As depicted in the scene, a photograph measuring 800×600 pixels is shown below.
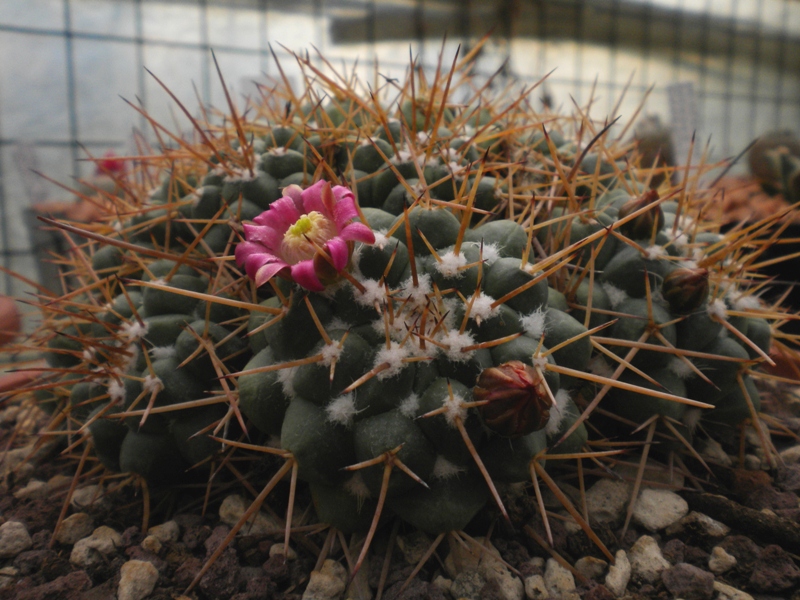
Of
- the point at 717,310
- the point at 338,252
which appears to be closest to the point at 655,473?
the point at 717,310

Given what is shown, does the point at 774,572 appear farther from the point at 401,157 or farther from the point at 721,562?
the point at 401,157

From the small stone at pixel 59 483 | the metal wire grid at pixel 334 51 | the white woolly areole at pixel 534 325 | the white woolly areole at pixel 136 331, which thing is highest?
the metal wire grid at pixel 334 51

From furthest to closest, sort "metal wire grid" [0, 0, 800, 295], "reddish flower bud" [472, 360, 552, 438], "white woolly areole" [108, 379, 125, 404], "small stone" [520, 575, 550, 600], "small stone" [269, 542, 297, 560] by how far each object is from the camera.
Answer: "metal wire grid" [0, 0, 800, 295] → "white woolly areole" [108, 379, 125, 404] → "small stone" [269, 542, 297, 560] → "small stone" [520, 575, 550, 600] → "reddish flower bud" [472, 360, 552, 438]

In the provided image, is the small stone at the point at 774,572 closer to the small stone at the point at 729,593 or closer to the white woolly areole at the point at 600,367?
the small stone at the point at 729,593

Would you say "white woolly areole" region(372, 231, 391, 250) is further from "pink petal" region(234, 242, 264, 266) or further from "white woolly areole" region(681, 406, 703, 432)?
"white woolly areole" region(681, 406, 703, 432)

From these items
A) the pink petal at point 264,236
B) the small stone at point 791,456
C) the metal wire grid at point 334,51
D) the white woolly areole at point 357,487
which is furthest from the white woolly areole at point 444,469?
the metal wire grid at point 334,51

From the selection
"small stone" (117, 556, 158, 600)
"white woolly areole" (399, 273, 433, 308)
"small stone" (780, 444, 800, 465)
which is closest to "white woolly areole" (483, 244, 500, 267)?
"white woolly areole" (399, 273, 433, 308)
